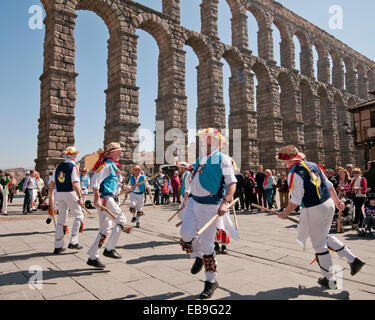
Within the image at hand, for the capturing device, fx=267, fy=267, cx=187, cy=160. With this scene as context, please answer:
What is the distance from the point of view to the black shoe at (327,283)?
9.76ft

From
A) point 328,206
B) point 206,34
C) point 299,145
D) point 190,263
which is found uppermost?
point 206,34

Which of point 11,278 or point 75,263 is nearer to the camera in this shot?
point 11,278

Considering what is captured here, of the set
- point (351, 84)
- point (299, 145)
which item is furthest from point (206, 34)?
point (351, 84)

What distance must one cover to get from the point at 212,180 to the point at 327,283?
175cm

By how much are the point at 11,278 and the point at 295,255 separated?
4070 millimetres

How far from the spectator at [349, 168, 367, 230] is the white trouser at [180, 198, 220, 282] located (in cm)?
507

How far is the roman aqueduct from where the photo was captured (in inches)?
524

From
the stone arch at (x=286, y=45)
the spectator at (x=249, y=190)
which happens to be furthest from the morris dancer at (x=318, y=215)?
the stone arch at (x=286, y=45)

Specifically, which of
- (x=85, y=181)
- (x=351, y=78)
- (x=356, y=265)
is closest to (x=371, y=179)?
(x=356, y=265)

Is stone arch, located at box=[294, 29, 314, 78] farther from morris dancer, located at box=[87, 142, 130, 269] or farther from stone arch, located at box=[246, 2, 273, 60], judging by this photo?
morris dancer, located at box=[87, 142, 130, 269]

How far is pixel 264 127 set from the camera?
23781 millimetres

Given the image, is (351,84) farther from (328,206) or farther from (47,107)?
(328,206)

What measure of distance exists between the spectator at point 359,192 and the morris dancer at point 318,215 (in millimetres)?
4045

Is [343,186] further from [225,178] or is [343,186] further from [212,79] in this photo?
[212,79]
